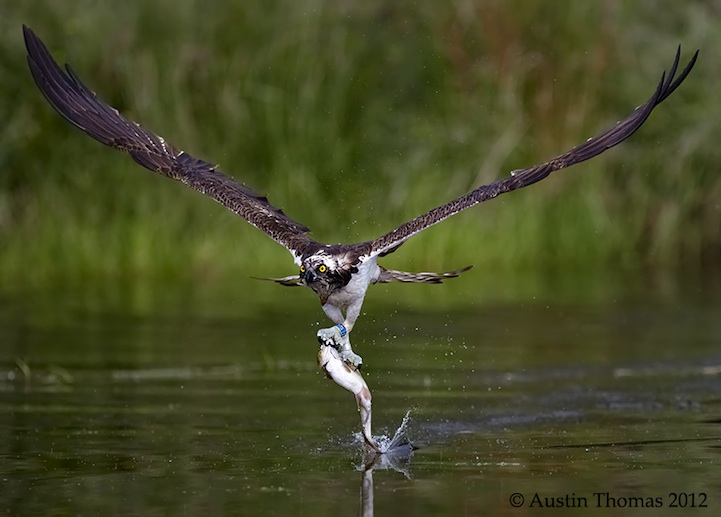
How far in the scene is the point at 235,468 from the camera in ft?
33.1

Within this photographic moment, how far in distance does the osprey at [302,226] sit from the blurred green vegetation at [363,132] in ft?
25.1

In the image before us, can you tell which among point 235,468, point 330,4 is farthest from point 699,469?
point 330,4

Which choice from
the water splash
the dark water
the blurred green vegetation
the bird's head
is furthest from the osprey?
the blurred green vegetation

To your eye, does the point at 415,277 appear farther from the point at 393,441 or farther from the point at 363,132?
the point at 363,132

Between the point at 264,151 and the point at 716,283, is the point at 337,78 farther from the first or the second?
the point at 716,283

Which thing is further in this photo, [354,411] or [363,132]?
[363,132]

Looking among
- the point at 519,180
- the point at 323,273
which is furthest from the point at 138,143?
the point at 519,180

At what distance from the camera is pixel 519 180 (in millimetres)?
10867

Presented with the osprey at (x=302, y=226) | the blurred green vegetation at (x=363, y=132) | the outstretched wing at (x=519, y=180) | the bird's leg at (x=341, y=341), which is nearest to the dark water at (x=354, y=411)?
the bird's leg at (x=341, y=341)

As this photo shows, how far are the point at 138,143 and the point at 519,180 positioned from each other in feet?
9.58

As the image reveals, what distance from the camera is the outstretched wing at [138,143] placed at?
1204 centimetres

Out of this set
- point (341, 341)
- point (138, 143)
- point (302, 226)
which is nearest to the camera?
point (341, 341)

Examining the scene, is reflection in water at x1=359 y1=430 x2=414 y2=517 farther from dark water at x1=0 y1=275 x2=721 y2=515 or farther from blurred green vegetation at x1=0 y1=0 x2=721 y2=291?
blurred green vegetation at x1=0 y1=0 x2=721 y2=291

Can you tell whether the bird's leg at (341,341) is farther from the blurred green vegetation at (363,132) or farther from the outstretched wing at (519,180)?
the blurred green vegetation at (363,132)
